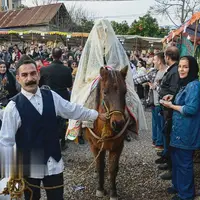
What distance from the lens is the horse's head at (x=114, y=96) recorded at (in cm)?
303

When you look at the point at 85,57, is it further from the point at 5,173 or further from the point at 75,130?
the point at 5,173

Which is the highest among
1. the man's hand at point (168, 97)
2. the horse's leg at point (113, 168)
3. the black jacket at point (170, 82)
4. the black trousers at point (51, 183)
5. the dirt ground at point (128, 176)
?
the black jacket at point (170, 82)

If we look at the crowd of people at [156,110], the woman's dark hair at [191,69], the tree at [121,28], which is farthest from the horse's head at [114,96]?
the tree at [121,28]

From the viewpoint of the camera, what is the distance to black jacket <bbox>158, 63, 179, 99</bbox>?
13.9 feet

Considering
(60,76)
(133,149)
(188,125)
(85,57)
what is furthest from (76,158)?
(188,125)

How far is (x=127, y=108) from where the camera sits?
A: 3891 millimetres

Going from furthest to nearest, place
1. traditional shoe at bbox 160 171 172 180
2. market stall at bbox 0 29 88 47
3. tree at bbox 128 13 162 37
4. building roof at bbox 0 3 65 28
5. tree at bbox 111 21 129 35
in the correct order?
building roof at bbox 0 3 65 28
tree at bbox 111 21 129 35
tree at bbox 128 13 162 37
market stall at bbox 0 29 88 47
traditional shoe at bbox 160 171 172 180

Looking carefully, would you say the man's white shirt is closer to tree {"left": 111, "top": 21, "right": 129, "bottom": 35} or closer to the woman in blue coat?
the woman in blue coat

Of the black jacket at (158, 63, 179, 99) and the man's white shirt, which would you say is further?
the black jacket at (158, 63, 179, 99)

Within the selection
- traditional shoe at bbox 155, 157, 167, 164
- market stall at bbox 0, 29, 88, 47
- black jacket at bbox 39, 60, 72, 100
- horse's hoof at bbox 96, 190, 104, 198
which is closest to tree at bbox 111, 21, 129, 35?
market stall at bbox 0, 29, 88, 47

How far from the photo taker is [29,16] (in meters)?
35.8

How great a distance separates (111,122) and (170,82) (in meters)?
1.61

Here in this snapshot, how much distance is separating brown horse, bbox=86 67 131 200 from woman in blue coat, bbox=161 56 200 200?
0.65 m

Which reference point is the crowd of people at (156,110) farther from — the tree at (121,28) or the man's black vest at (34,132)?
the tree at (121,28)
